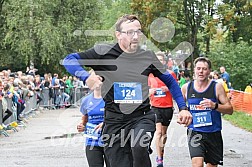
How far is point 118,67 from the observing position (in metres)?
5.85

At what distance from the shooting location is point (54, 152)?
42.6 ft

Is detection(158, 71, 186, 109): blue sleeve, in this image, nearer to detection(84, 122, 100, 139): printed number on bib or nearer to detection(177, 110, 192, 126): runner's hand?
detection(177, 110, 192, 126): runner's hand

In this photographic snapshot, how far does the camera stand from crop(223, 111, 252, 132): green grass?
18862 millimetres

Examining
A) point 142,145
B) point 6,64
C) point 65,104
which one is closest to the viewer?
point 142,145

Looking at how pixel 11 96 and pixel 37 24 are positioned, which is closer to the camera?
pixel 11 96

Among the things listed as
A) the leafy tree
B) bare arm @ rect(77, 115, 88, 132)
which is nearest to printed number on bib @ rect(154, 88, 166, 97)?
bare arm @ rect(77, 115, 88, 132)

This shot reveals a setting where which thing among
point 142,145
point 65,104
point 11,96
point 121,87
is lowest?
point 65,104

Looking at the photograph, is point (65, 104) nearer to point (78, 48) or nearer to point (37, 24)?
point (37, 24)

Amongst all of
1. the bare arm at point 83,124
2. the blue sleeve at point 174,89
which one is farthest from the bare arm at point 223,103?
the blue sleeve at point 174,89

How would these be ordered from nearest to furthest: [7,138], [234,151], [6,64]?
[234,151], [7,138], [6,64]

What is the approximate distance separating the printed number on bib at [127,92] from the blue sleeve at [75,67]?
34cm

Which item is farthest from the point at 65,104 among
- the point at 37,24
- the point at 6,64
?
the point at 6,64

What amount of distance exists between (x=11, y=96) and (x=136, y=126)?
41.0 feet

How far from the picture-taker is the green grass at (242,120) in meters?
18.9
